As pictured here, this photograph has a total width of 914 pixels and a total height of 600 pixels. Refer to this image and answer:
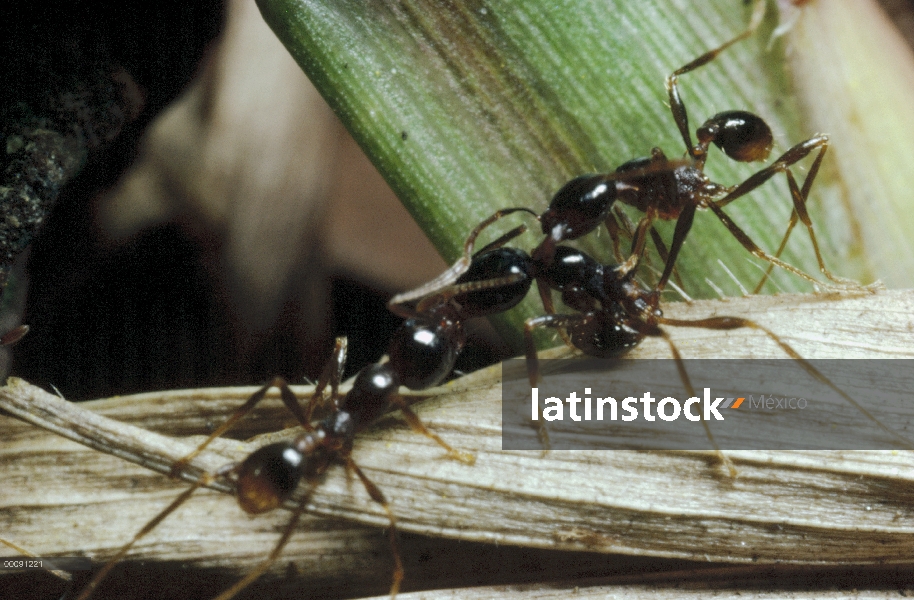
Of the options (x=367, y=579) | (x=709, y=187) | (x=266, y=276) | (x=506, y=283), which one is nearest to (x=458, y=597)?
(x=367, y=579)

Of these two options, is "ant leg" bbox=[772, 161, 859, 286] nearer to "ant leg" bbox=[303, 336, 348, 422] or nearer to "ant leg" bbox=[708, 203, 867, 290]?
"ant leg" bbox=[708, 203, 867, 290]

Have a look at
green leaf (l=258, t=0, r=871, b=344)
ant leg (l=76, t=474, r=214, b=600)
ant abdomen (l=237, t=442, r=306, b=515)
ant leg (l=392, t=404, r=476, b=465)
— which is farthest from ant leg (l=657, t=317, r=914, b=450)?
ant leg (l=76, t=474, r=214, b=600)

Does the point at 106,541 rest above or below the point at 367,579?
above

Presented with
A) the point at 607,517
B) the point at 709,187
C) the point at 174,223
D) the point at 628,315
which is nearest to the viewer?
the point at 607,517

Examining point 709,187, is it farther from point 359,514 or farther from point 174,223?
point 174,223

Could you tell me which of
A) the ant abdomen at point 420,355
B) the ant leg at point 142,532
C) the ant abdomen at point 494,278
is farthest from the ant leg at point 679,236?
the ant leg at point 142,532

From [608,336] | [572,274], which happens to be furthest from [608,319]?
[572,274]

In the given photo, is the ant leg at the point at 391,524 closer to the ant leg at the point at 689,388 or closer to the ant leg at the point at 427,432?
the ant leg at the point at 427,432
